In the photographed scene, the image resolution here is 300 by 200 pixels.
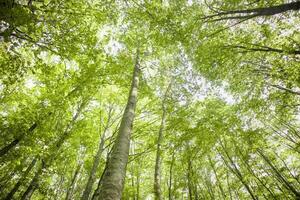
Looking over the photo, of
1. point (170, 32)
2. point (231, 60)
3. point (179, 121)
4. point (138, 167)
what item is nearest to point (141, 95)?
point (179, 121)

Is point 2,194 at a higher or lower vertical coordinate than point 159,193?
higher

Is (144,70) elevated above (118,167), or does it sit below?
above

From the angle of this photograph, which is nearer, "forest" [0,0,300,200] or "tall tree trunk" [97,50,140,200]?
"tall tree trunk" [97,50,140,200]

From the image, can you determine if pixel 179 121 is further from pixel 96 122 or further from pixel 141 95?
pixel 96 122

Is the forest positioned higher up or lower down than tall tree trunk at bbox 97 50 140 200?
higher up

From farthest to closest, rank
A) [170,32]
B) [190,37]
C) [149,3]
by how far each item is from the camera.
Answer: [190,37], [170,32], [149,3]

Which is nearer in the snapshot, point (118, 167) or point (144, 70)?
point (118, 167)

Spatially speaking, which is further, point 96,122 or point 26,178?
point 96,122

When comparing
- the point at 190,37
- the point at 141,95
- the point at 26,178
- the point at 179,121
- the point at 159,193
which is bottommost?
the point at 159,193

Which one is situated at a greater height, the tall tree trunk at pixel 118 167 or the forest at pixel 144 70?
the forest at pixel 144 70

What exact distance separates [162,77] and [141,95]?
219 cm

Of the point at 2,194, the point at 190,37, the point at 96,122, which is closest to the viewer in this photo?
the point at 190,37

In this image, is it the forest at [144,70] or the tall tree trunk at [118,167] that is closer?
the tall tree trunk at [118,167]

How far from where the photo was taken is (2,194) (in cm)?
1126
